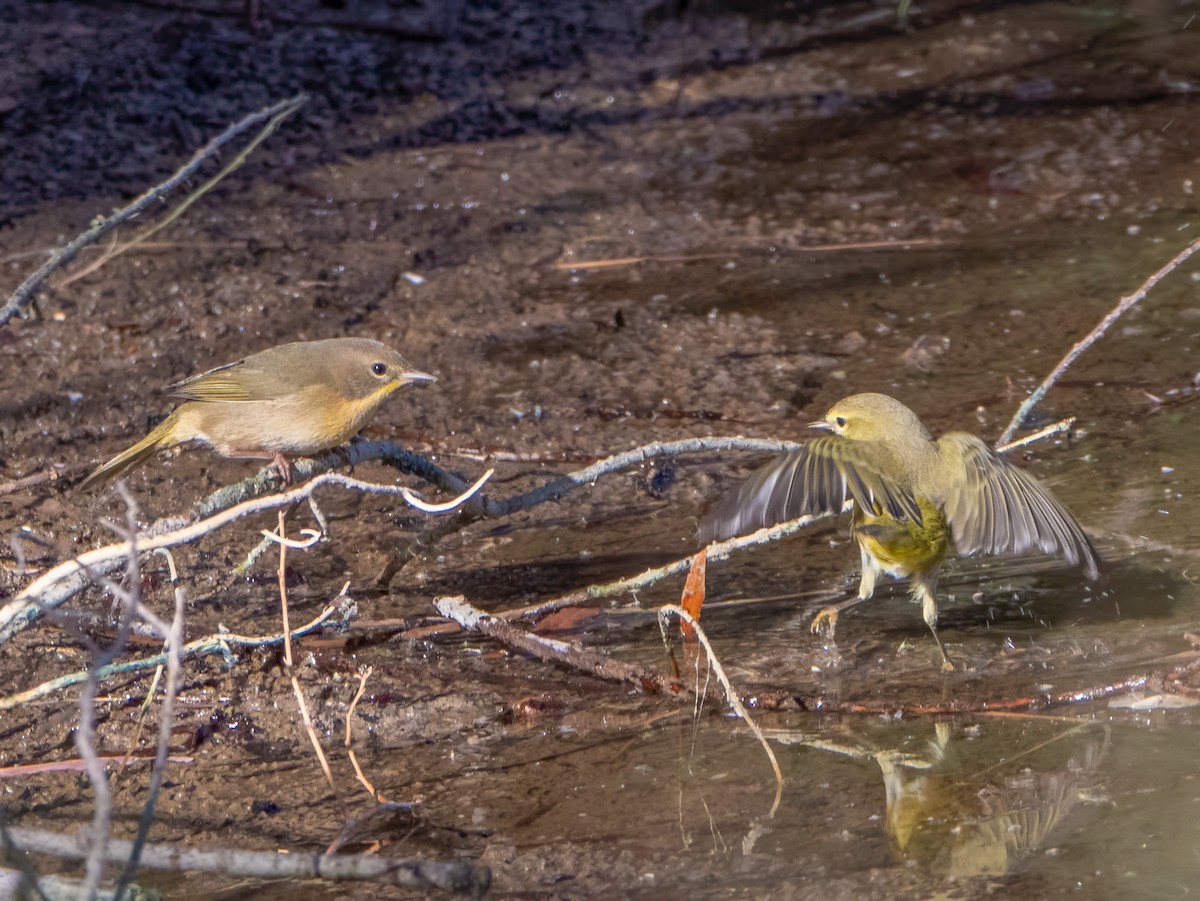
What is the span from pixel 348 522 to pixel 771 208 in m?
4.15

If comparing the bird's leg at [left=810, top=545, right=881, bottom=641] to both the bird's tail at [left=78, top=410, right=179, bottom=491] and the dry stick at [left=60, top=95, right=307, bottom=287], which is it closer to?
the dry stick at [left=60, top=95, right=307, bottom=287]

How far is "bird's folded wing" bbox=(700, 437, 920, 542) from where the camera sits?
4.60 metres

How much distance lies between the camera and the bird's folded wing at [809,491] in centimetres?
460

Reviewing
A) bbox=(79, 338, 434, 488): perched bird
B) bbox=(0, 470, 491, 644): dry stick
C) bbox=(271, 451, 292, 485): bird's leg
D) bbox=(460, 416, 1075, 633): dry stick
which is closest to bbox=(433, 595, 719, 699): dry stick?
bbox=(460, 416, 1075, 633): dry stick

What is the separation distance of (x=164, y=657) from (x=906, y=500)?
8.31 feet

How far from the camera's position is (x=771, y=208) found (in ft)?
30.3

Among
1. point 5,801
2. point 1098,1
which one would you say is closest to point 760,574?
point 5,801

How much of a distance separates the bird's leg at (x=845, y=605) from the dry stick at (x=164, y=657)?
1.69 metres

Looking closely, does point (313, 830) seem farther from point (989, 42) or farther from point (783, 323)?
point (989, 42)

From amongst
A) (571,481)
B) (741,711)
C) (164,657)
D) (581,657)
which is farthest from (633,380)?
(164,657)

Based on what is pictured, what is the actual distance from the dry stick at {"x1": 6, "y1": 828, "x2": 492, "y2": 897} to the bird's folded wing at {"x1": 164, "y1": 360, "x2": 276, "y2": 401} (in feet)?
9.32

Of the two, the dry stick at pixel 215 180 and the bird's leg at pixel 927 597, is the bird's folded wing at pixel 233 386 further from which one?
the bird's leg at pixel 927 597

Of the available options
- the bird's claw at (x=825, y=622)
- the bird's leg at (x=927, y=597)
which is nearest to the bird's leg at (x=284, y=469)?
the bird's claw at (x=825, y=622)

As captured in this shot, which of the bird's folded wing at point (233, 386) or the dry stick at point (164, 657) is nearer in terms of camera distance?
the dry stick at point (164, 657)
